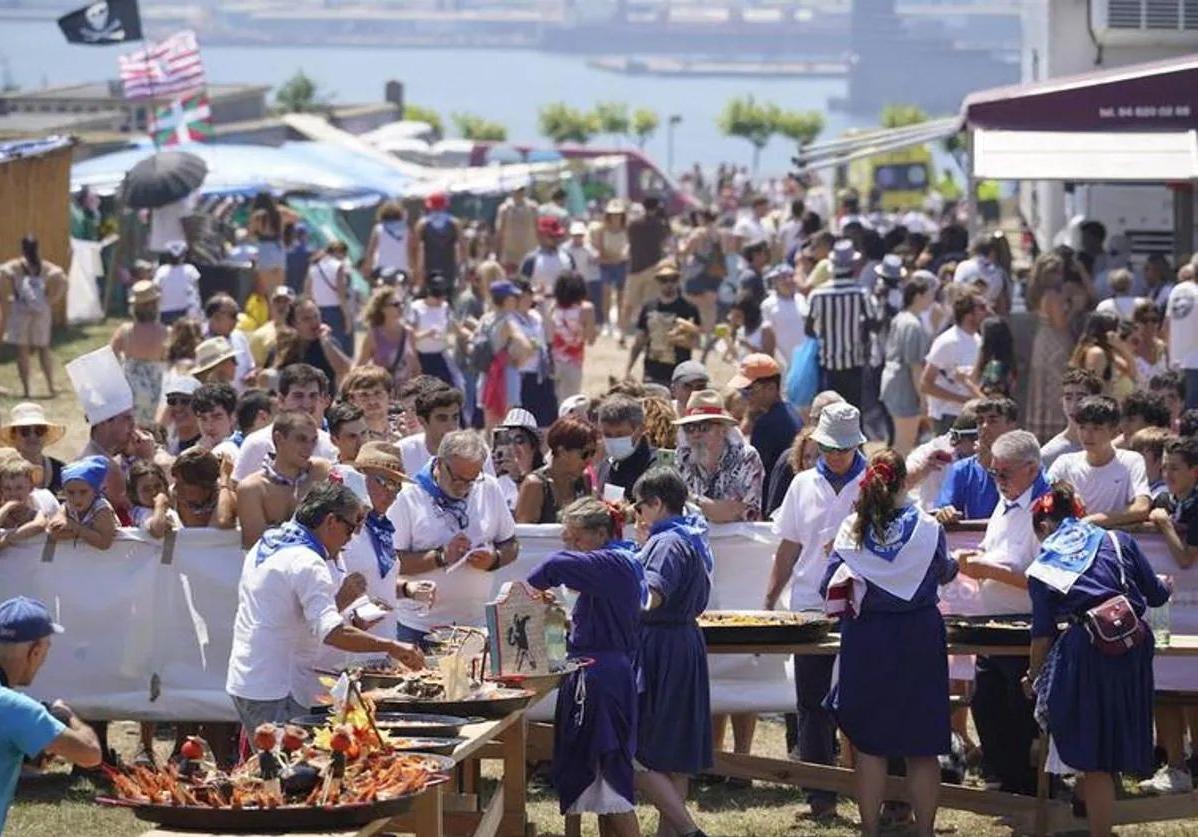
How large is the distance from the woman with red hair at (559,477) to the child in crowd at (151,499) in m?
1.52

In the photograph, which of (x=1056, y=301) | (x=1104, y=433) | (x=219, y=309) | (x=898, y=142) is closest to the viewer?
(x=1104, y=433)

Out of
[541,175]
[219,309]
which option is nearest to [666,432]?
[219,309]

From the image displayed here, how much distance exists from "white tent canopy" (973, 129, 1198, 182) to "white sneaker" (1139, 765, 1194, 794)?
8.61 metres

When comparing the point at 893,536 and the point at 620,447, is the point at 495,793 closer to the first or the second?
the point at 893,536

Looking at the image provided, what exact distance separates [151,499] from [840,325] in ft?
22.3

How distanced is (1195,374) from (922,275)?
6.68 feet

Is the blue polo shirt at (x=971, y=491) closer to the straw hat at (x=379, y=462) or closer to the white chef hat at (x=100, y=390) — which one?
the straw hat at (x=379, y=462)

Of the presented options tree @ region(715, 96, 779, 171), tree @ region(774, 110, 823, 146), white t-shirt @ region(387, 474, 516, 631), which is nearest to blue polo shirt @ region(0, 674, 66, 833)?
white t-shirt @ region(387, 474, 516, 631)

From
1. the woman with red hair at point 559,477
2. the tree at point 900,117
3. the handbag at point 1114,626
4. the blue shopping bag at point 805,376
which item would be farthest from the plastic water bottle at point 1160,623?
the tree at point 900,117

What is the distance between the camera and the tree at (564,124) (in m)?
88.6

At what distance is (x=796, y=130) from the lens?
9475 centimetres

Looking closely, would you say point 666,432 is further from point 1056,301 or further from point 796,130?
point 796,130

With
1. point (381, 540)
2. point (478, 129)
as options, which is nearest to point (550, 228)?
point (381, 540)

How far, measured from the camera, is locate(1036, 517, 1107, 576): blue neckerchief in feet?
31.0
